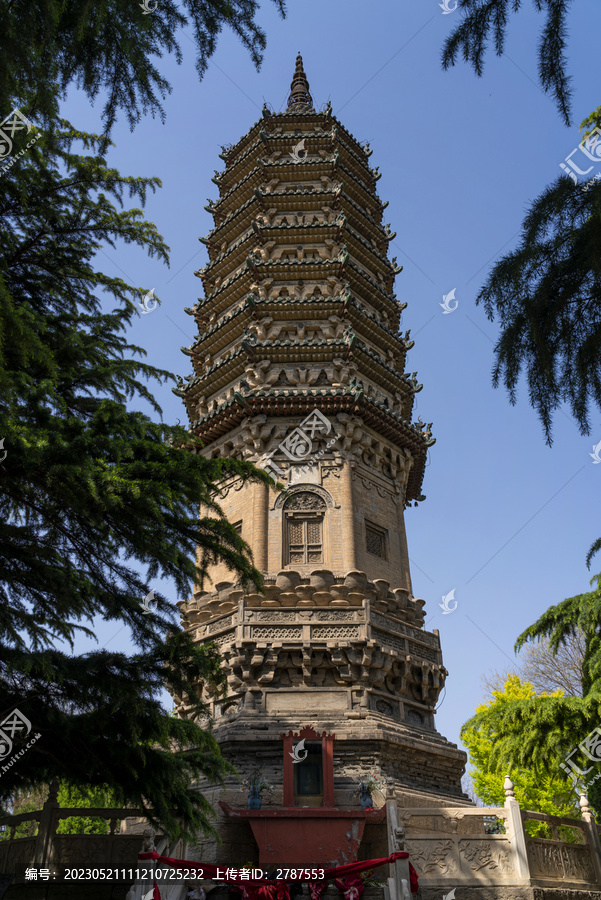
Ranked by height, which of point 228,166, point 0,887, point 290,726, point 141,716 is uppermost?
point 228,166

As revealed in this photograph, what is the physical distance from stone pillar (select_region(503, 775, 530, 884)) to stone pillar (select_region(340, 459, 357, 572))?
23.1 feet

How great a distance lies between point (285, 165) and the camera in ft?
84.6

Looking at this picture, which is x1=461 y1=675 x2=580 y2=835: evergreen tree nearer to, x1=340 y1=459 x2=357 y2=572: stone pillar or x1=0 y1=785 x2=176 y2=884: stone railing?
x1=340 y1=459 x2=357 y2=572: stone pillar

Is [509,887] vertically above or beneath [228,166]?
beneath

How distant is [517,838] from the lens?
37.9ft

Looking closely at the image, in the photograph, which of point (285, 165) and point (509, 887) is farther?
point (285, 165)

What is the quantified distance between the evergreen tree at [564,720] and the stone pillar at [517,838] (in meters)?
4.02

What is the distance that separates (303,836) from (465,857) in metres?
2.97

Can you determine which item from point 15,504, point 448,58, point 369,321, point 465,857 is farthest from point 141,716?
point 369,321

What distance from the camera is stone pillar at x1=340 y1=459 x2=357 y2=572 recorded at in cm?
1830

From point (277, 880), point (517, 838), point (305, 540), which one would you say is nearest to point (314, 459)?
point (305, 540)

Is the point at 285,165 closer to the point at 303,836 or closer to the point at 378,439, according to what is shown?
the point at 378,439

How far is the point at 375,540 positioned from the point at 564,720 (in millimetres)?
6653

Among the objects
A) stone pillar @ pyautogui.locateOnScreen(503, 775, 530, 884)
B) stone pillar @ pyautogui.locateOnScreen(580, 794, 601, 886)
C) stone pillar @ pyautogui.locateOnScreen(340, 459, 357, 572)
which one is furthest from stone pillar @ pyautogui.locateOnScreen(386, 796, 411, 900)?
stone pillar @ pyautogui.locateOnScreen(340, 459, 357, 572)
